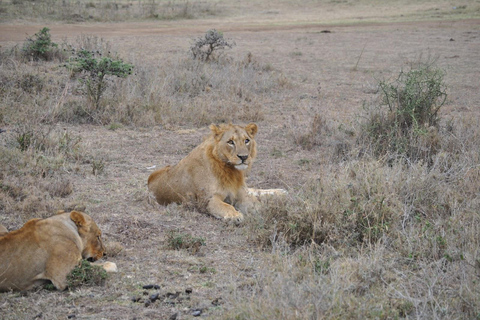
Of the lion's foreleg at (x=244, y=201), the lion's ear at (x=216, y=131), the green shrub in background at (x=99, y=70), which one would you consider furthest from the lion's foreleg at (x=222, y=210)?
the green shrub in background at (x=99, y=70)

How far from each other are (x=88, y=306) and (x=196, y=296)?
0.84 m

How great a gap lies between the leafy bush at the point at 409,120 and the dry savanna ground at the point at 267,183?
33mm

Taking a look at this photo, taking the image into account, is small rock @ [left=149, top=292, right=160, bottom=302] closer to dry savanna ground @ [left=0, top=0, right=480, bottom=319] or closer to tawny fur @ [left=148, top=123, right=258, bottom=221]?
dry savanna ground @ [left=0, top=0, right=480, bottom=319]

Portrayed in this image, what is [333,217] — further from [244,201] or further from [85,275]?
[85,275]

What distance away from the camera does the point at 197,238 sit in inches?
222

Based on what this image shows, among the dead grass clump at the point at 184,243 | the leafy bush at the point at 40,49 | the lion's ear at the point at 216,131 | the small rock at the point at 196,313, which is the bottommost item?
the dead grass clump at the point at 184,243

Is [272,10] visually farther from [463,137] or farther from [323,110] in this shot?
→ [463,137]

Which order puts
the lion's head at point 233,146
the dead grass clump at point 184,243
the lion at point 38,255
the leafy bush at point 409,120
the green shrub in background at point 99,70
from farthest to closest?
the green shrub in background at point 99,70
the leafy bush at point 409,120
the lion's head at point 233,146
the dead grass clump at point 184,243
the lion at point 38,255

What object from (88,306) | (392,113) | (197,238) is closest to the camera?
(88,306)

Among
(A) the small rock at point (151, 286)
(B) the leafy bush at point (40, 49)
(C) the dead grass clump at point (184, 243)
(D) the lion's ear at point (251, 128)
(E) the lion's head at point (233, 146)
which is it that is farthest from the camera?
(B) the leafy bush at point (40, 49)

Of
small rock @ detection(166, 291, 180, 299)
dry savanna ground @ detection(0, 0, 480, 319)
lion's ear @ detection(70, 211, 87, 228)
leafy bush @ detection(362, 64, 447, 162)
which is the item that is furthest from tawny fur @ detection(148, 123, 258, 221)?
leafy bush @ detection(362, 64, 447, 162)

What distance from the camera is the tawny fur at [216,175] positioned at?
21.8 feet

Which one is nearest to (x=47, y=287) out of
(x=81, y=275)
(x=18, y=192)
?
(x=81, y=275)

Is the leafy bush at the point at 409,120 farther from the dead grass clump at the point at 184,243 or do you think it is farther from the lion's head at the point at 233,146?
the dead grass clump at the point at 184,243
